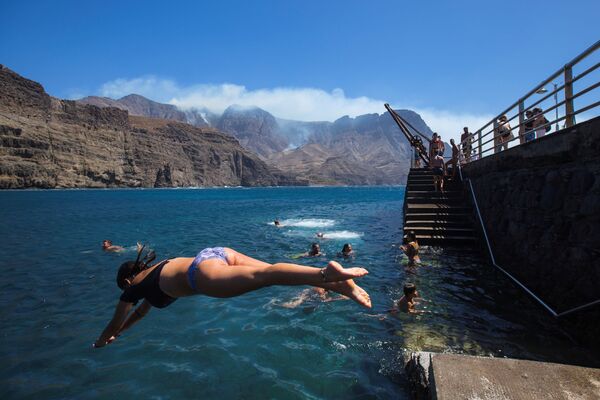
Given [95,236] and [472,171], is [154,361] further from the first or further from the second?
[95,236]

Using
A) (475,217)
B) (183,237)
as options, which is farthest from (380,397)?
(183,237)

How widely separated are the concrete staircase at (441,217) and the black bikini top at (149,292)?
13.4 metres

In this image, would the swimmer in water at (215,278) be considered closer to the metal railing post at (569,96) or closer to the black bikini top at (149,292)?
the black bikini top at (149,292)

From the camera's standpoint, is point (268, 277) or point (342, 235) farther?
point (342, 235)

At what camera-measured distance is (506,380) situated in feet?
12.3

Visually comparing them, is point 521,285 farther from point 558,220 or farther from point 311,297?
point 311,297

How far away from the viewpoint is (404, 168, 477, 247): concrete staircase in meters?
15.7

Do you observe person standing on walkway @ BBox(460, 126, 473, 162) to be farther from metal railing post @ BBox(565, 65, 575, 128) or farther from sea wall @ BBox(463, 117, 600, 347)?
metal railing post @ BBox(565, 65, 575, 128)

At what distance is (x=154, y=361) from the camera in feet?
21.4

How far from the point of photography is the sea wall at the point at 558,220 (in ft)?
22.3

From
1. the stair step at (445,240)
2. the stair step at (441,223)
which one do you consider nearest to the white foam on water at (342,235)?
the stair step at (441,223)

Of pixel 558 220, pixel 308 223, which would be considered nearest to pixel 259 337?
pixel 558 220

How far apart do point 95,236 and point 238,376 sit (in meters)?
20.6

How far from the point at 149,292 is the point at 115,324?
24.5 inches
